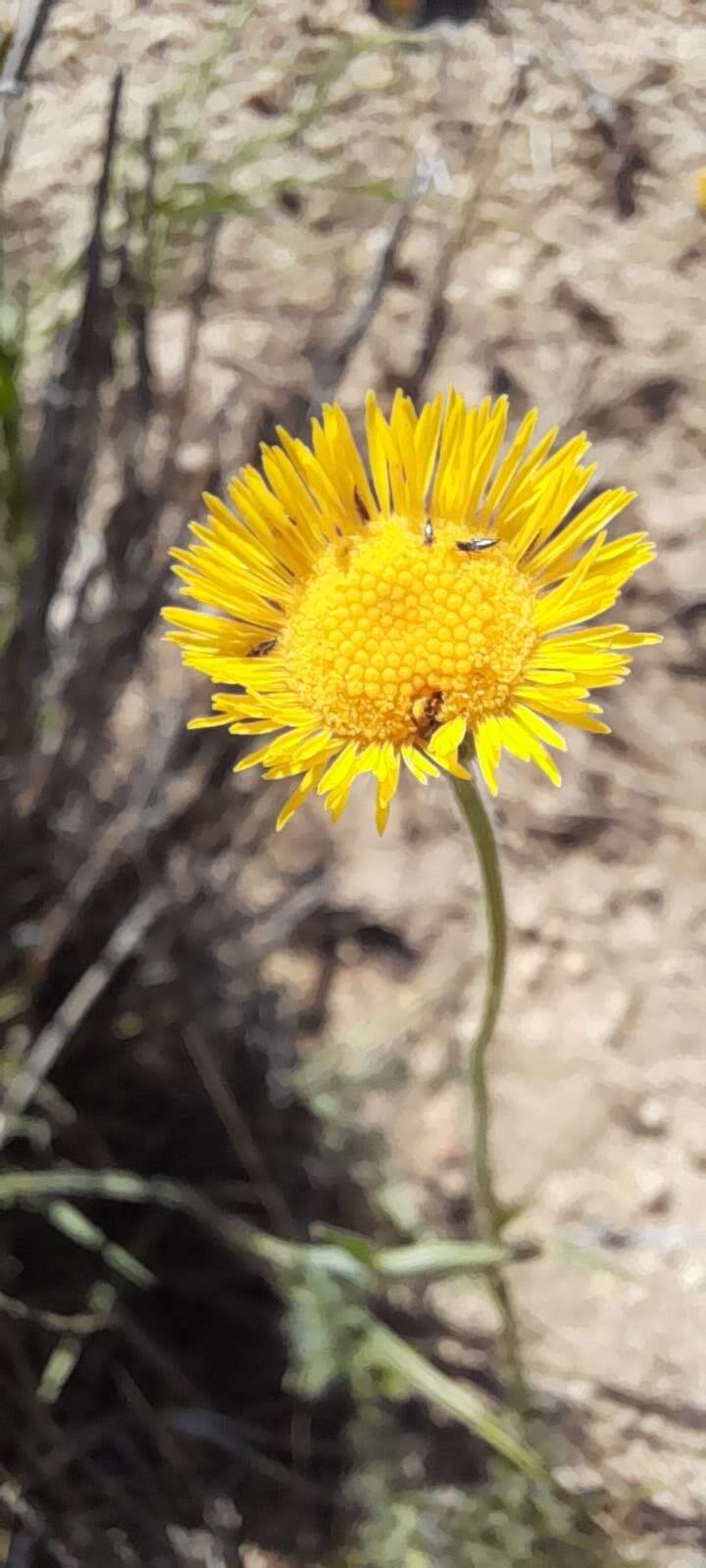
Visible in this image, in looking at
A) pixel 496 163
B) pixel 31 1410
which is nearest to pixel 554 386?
pixel 496 163

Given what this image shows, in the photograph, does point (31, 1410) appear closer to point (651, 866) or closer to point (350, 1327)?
point (350, 1327)

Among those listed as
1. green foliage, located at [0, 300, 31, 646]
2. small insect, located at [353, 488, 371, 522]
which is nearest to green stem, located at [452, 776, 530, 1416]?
small insect, located at [353, 488, 371, 522]

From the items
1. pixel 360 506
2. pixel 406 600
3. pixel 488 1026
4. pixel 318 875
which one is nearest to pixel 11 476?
pixel 360 506

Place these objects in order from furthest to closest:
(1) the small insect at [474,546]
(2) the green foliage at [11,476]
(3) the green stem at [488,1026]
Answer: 1. (2) the green foliage at [11,476]
2. (1) the small insect at [474,546]
3. (3) the green stem at [488,1026]

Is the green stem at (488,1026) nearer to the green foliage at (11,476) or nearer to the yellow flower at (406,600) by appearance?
the yellow flower at (406,600)

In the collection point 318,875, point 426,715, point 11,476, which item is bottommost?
point 318,875

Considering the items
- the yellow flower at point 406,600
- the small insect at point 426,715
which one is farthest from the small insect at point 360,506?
the small insect at point 426,715

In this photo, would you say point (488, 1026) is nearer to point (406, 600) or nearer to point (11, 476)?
point (406, 600)
